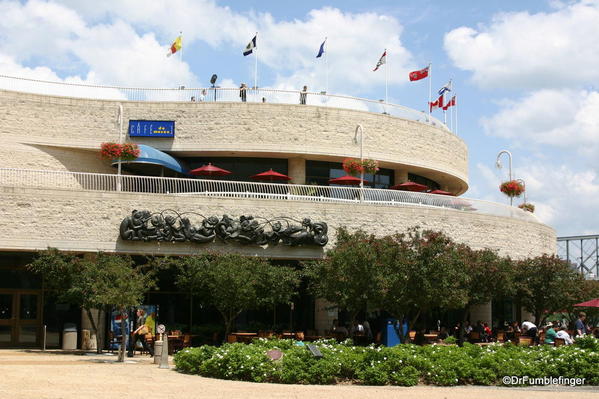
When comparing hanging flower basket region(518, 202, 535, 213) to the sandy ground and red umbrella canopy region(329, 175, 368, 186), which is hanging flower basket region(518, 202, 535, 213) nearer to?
red umbrella canopy region(329, 175, 368, 186)

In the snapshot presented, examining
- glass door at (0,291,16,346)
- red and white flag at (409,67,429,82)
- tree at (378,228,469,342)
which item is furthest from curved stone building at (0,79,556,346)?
tree at (378,228,469,342)

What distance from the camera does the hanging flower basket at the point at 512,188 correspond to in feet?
140

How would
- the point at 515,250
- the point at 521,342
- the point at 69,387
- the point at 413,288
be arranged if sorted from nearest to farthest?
the point at 69,387 < the point at 413,288 < the point at 521,342 < the point at 515,250

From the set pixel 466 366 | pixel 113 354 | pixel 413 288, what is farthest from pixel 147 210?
pixel 466 366

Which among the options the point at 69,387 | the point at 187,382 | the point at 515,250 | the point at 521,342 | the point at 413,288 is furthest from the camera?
the point at 515,250

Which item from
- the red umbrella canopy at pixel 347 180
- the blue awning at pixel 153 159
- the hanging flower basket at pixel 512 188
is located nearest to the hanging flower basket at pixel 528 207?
the hanging flower basket at pixel 512 188

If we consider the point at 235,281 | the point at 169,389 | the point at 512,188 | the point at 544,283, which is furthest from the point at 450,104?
the point at 169,389

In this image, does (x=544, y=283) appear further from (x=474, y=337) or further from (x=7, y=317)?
(x=7, y=317)

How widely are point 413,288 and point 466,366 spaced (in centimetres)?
775

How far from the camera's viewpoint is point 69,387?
1777 cm

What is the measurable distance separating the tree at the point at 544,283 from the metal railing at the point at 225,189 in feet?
11.0

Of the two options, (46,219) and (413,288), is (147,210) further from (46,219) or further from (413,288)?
(413,288)

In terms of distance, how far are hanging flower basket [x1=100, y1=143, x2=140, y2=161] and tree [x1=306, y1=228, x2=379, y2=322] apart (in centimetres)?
1040

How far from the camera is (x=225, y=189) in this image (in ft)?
117
